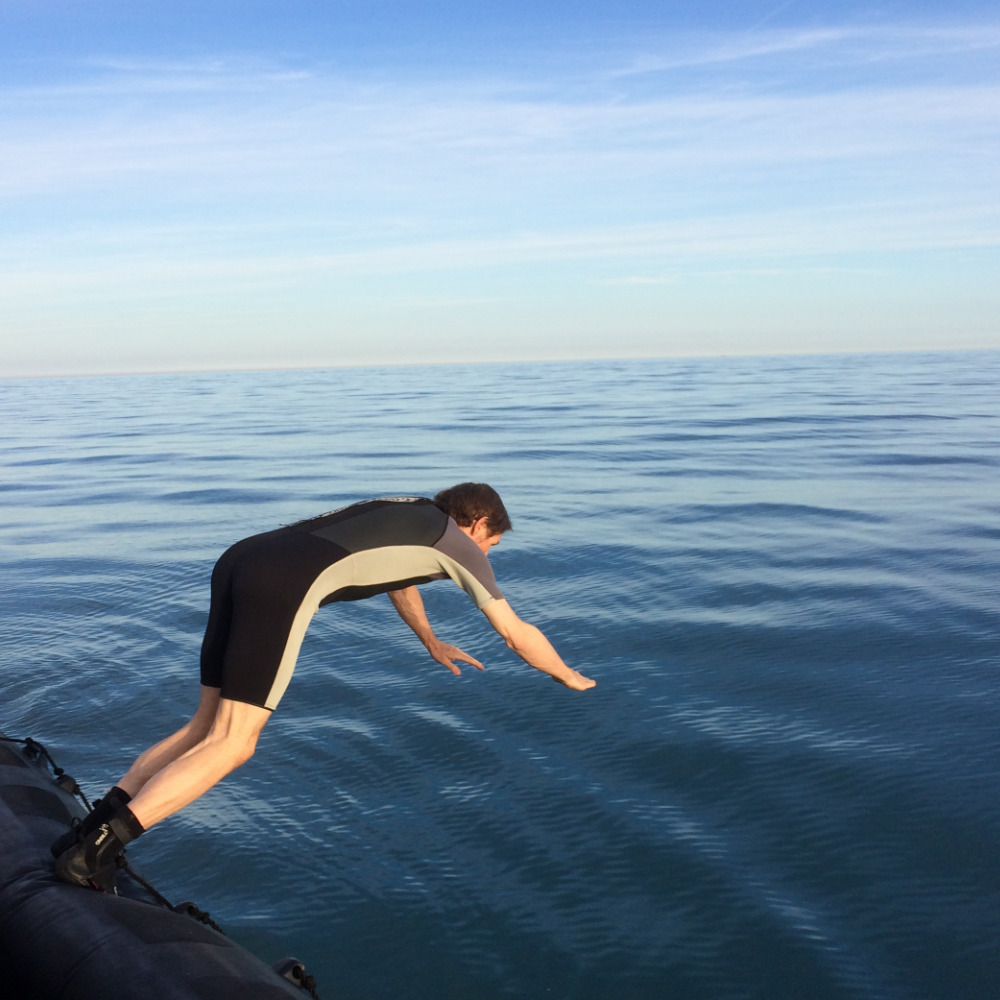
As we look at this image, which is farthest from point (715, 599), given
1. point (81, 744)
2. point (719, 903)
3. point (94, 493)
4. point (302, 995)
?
point (94, 493)

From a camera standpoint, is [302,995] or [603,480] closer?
[302,995]

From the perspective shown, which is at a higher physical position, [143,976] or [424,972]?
[143,976]

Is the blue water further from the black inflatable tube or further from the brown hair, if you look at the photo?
the brown hair

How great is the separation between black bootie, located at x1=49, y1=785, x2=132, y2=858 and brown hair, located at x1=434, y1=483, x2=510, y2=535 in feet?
5.64

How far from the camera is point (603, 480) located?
16234 millimetres

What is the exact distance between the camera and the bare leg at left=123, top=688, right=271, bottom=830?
3.62m

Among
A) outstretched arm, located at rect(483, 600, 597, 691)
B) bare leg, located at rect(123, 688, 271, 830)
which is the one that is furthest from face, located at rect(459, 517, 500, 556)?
bare leg, located at rect(123, 688, 271, 830)

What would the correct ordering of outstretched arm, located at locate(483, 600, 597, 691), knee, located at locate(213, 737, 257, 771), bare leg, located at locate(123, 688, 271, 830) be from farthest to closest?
outstretched arm, located at locate(483, 600, 597, 691) → knee, located at locate(213, 737, 257, 771) → bare leg, located at locate(123, 688, 271, 830)

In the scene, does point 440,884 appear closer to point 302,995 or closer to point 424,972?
point 424,972

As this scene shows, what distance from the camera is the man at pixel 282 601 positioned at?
3.78 m

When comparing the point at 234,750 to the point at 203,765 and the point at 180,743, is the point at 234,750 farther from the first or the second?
the point at 180,743

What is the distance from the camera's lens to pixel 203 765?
3.72 metres

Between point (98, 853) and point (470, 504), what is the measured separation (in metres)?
1.96

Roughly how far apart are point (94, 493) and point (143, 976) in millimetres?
14746
